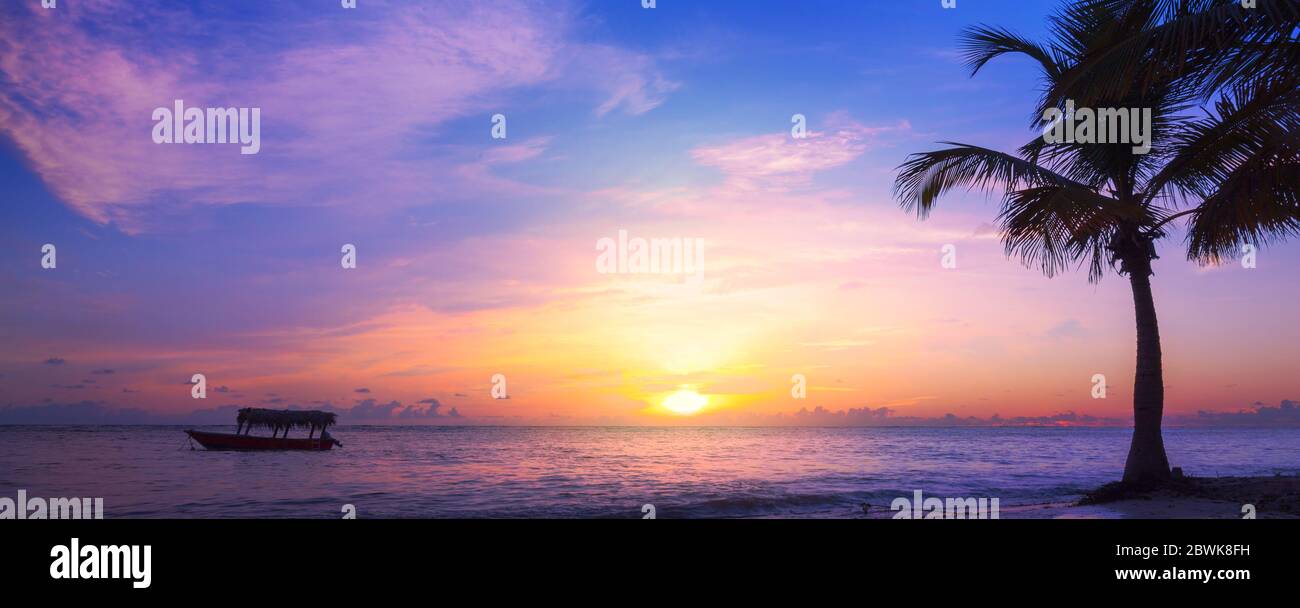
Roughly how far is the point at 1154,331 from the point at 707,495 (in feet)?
40.4

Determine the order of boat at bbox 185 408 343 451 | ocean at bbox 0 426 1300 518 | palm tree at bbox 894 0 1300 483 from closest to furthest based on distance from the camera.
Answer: palm tree at bbox 894 0 1300 483 < ocean at bbox 0 426 1300 518 < boat at bbox 185 408 343 451

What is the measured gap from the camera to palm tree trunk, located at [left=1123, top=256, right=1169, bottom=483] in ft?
47.6

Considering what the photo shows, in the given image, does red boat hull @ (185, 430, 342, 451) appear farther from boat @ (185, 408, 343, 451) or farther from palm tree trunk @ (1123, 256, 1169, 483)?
palm tree trunk @ (1123, 256, 1169, 483)

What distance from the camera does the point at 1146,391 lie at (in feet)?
48.2

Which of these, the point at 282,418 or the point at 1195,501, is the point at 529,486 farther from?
the point at 282,418

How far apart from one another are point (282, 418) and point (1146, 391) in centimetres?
4538

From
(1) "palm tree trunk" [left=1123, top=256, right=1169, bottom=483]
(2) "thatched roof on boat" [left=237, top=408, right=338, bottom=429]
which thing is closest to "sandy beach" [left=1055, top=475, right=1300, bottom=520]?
(1) "palm tree trunk" [left=1123, top=256, right=1169, bottom=483]

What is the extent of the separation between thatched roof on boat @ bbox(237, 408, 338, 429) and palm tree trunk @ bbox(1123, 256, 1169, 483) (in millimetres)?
44613

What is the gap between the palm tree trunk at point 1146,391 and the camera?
14508 millimetres

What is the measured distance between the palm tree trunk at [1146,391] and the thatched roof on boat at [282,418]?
146 feet
